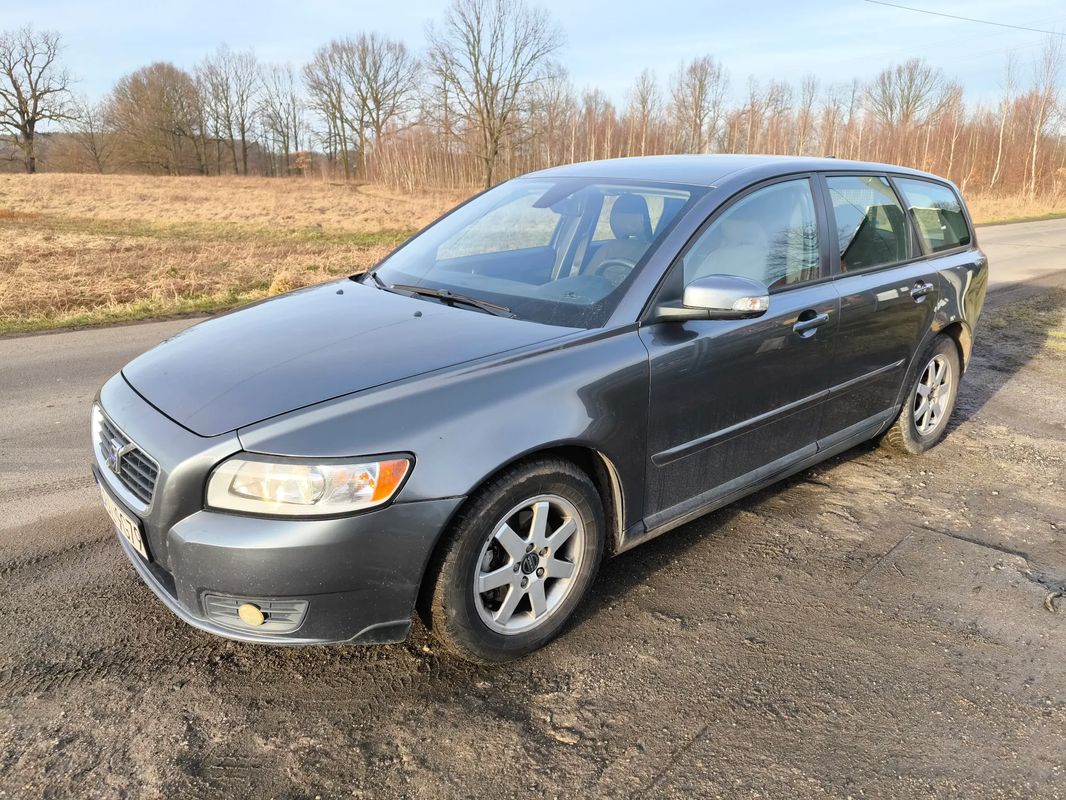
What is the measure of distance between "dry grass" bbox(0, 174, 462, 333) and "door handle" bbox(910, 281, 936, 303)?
7.90 meters

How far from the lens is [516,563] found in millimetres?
2547

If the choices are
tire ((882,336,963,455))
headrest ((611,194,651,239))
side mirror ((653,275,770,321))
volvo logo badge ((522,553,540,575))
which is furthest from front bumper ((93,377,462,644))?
tire ((882,336,963,455))

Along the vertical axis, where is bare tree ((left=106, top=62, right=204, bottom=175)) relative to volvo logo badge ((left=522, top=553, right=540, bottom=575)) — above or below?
above

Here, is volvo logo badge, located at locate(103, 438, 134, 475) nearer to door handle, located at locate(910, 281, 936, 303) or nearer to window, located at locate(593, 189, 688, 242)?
window, located at locate(593, 189, 688, 242)

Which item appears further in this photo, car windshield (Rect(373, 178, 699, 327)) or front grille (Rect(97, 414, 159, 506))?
car windshield (Rect(373, 178, 699, 327))

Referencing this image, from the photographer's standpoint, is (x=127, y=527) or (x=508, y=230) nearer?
(x=127, y=527)

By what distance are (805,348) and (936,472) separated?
165 centimetres

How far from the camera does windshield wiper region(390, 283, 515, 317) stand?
2.96 m

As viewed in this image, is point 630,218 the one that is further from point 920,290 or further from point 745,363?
point 920,290

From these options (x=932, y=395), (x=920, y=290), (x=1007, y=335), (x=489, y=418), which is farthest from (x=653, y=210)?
(x=1007, y=335)

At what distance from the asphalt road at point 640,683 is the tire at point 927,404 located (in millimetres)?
707

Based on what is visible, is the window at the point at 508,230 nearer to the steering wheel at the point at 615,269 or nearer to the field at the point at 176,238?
the steering wheel at the point at 615,269

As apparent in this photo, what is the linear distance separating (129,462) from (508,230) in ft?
6.65

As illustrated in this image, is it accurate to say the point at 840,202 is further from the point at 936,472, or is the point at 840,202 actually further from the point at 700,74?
the point at 700,74
